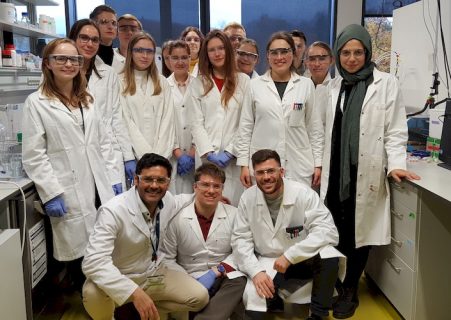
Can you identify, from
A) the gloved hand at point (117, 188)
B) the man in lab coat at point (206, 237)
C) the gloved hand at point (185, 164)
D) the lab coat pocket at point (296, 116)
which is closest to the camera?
the man in lab coat at point (206, 237)

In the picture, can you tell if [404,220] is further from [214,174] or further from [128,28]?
[128,28]

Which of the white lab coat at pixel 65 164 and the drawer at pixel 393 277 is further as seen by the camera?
the drawer at pixel 393 277

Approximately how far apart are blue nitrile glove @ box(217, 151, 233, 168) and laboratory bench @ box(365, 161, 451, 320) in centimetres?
93

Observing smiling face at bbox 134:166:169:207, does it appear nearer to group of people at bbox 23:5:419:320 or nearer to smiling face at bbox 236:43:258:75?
group of people at bbox 23:5:419:320

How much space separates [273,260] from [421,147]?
1.43 m

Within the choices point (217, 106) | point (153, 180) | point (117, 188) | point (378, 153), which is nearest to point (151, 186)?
point (153, 180)

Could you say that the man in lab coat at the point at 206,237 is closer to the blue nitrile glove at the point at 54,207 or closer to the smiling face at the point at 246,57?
the blue nitrile glove at the point at 54,207

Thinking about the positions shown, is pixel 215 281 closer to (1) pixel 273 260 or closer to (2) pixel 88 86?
(1) pixel 273 260

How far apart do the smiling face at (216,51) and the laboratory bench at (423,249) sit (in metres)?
1.19

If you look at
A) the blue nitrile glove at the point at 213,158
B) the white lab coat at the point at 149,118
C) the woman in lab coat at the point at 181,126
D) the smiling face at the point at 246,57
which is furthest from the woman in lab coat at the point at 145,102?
the smiling face at the point at 246,57

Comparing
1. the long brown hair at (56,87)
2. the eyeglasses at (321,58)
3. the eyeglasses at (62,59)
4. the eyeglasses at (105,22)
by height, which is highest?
the eyeglasses at (105,22)

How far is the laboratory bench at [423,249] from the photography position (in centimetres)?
204

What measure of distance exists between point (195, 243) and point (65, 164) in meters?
0.75

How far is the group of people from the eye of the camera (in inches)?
78.0
